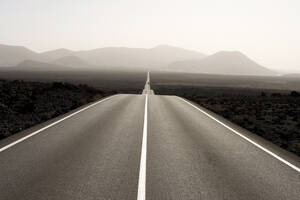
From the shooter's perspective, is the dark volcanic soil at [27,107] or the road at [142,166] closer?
the road at [142,166]

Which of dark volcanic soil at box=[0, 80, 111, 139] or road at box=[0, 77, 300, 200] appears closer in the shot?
road at box=[0, 77, 300, 200]

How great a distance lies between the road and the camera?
5.94 meters

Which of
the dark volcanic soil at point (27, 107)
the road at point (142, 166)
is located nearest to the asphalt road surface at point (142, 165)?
the road at point (142, 166)

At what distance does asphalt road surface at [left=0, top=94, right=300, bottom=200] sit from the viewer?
594 centimetres

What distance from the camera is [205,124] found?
45.7ft

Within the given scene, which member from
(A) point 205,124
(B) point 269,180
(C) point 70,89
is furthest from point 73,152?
(C) point 70,89

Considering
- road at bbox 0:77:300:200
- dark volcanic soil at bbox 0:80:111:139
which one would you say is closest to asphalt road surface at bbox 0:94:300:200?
road at bbox 0:77:300:200

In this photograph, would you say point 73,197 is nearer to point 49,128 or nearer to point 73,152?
point 73,152

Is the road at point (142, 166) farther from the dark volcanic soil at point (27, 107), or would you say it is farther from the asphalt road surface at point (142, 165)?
the dark volcanic soil at point (27, 107)

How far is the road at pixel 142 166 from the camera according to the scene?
5938mm

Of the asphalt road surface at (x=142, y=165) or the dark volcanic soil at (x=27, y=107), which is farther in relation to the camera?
the dark volcanic soil at (x=27, y=107)

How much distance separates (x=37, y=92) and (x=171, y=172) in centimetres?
2222

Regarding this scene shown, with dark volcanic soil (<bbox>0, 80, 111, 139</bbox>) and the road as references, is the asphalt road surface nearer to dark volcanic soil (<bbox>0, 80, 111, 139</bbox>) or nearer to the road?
the road

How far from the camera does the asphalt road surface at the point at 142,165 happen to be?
5.94 m
